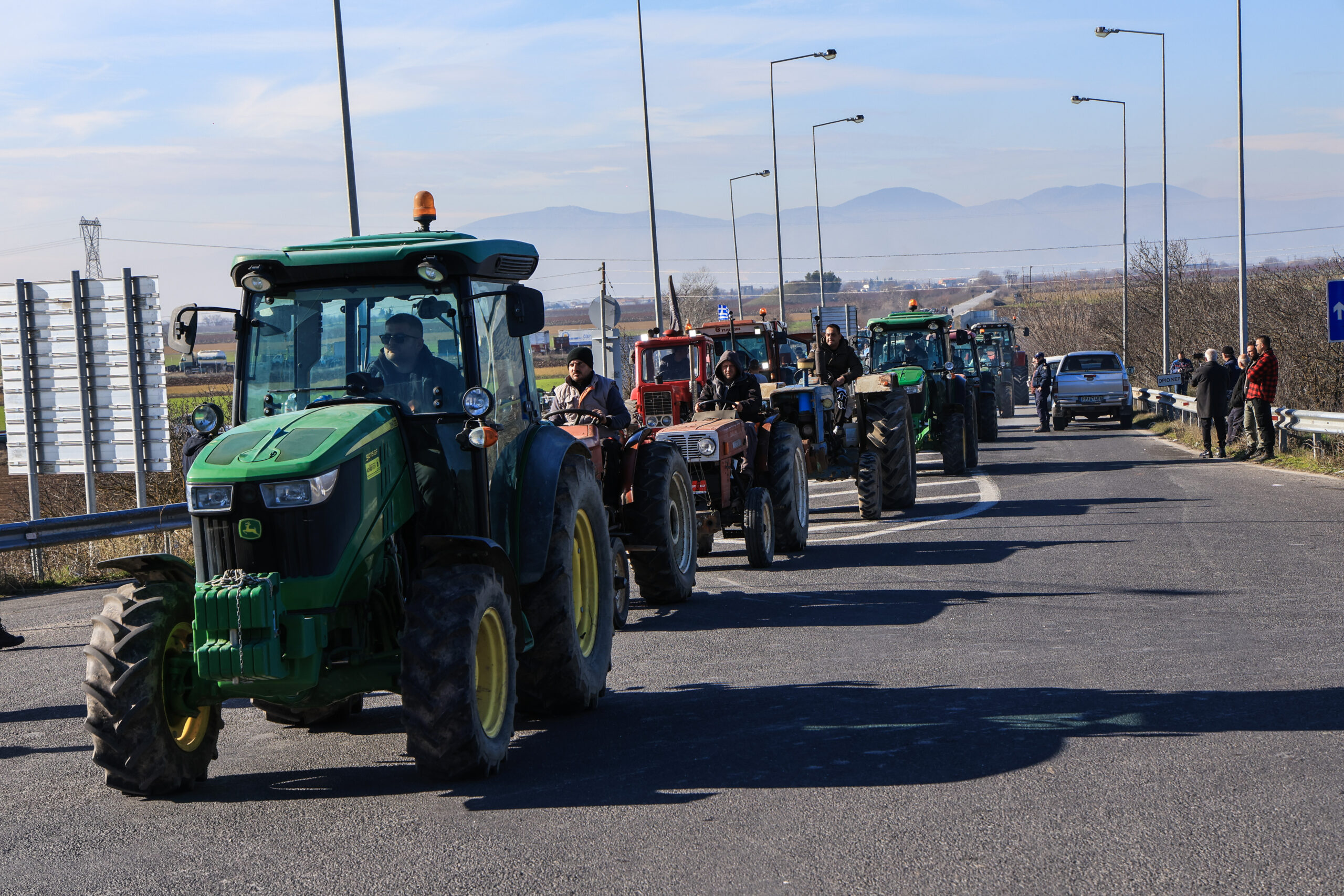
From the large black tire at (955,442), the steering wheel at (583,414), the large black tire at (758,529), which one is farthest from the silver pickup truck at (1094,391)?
the steering wheel at (583,414)

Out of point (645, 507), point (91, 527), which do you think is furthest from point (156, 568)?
point (91, 527)

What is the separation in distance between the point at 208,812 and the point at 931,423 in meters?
18.9

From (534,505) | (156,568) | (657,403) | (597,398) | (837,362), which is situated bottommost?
(156,568)

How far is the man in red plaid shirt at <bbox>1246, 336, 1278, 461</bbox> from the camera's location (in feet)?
72.0

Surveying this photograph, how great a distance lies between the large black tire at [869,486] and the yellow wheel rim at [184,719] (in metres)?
11.8

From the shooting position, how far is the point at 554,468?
7.55m

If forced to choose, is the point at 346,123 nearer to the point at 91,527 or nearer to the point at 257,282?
the point at 91,527

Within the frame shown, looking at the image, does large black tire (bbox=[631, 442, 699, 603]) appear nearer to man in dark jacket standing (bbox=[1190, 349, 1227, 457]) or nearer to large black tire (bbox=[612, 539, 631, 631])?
large black tire (bbox=[612, 539, 631, 631])

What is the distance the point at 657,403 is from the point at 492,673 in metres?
10.9

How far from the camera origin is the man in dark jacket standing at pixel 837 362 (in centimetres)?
1828

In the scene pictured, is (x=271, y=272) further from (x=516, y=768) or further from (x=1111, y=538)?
(x=1111, y=538)

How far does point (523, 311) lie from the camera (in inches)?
277

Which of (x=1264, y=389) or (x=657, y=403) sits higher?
(x=657, y=403)

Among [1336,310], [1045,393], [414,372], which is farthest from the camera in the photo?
[1045,393]
